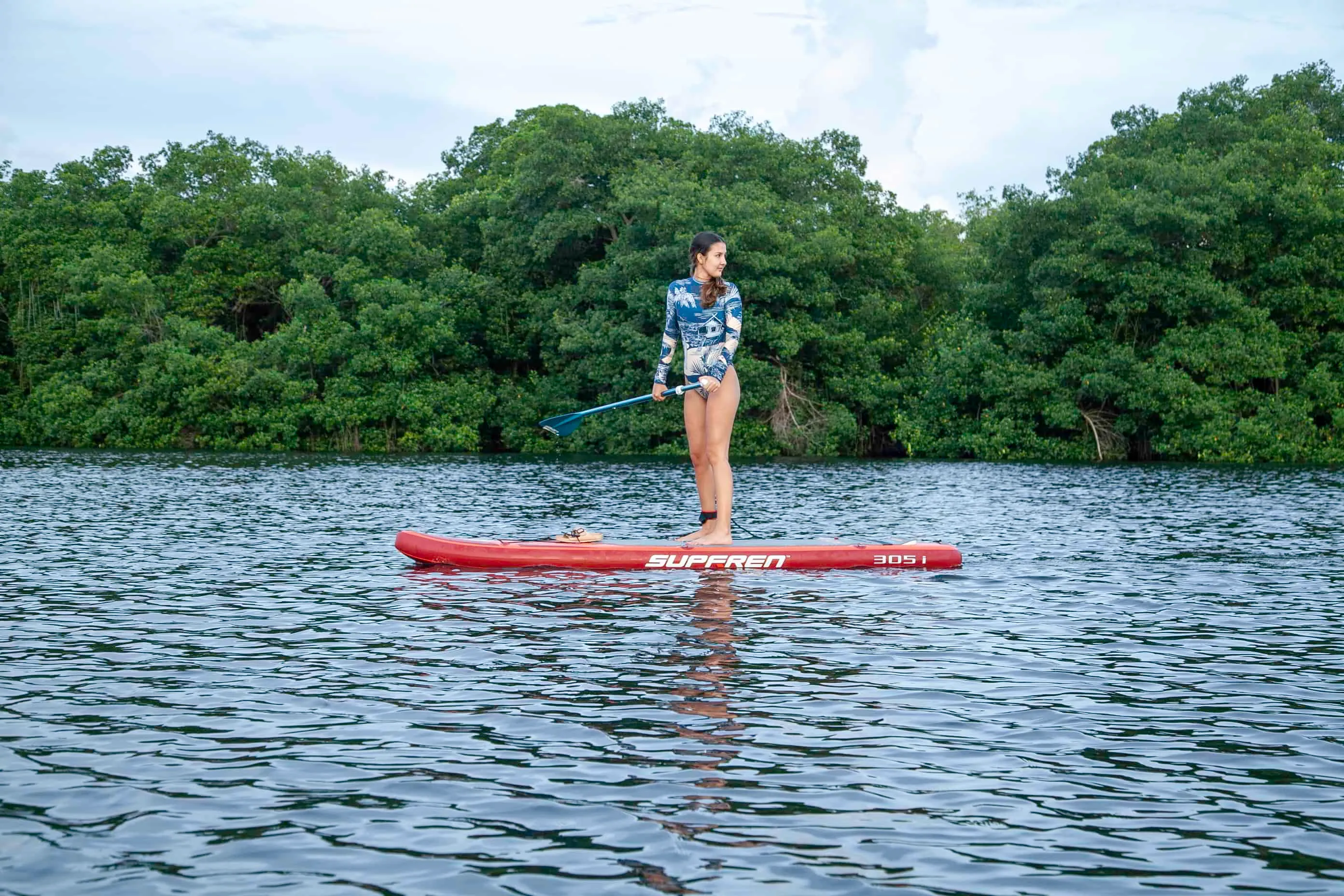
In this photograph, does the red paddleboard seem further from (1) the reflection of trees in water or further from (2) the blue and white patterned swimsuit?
(2) the blue and white patterned swimsuit

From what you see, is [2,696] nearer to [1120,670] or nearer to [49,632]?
[49,632]

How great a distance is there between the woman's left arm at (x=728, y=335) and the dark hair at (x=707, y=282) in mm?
116

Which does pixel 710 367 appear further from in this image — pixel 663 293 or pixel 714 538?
pixel 663 293

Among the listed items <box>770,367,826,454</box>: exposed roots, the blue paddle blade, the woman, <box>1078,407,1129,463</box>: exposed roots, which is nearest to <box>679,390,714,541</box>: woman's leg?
the woman

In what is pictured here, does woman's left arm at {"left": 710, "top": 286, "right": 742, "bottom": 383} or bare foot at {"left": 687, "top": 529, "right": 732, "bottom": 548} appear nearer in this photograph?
bare foot at {"left": 687, "top": 529, "right": 732, "bottom": 548}

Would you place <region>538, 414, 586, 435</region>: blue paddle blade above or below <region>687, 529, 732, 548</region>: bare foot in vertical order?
above

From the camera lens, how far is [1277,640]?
29.8 feet

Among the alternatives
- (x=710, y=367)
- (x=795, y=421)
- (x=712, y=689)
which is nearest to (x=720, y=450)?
(x=710, y=367)

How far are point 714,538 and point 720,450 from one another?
0.86m

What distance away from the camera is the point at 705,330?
1276cm

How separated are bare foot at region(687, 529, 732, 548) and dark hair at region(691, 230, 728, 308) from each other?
2.21 meters

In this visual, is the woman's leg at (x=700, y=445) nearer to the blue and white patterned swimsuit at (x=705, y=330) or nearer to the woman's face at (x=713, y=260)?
the blue and white patterned swimsuit at (x=705, y=330)

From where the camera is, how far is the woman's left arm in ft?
41.6

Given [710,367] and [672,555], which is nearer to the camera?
[672,555]
